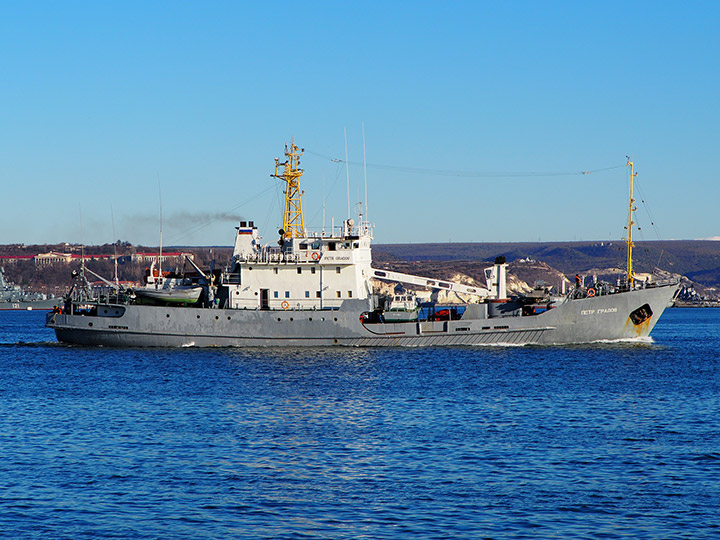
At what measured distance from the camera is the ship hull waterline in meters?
44.2

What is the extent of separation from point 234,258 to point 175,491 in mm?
28262

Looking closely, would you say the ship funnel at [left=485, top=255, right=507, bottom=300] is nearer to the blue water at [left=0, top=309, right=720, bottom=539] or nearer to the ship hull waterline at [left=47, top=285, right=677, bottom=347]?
the ship hull waterline at [left=47, top=285, right=677, bottom=347]

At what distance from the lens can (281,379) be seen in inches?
1364

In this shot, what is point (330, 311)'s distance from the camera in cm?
4416

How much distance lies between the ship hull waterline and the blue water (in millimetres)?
5015

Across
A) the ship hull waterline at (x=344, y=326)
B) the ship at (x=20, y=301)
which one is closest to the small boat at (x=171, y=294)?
the ship hull waterline at (x=344, y=326)

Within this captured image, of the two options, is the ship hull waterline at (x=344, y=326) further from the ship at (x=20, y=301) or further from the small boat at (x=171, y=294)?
the ship at (x=20, y=301)

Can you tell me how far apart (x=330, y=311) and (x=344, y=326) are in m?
1.04

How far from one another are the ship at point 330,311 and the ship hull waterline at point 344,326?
0.05m

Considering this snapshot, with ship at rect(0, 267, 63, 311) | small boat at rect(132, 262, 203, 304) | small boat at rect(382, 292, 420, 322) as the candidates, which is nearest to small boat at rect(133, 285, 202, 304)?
small boat at rect(132, 262, 203, 304)

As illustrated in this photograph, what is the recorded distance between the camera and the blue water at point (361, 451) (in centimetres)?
1639

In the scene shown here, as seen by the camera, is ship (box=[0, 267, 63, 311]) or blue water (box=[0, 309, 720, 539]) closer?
blue water (box=[0, 309, 720, 539])

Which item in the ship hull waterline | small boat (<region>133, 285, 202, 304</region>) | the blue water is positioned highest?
small boat (<region>133, 285, 202, 304</region>)

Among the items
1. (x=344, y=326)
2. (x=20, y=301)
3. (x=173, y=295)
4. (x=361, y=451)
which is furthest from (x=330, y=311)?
(x=20, y=301)
